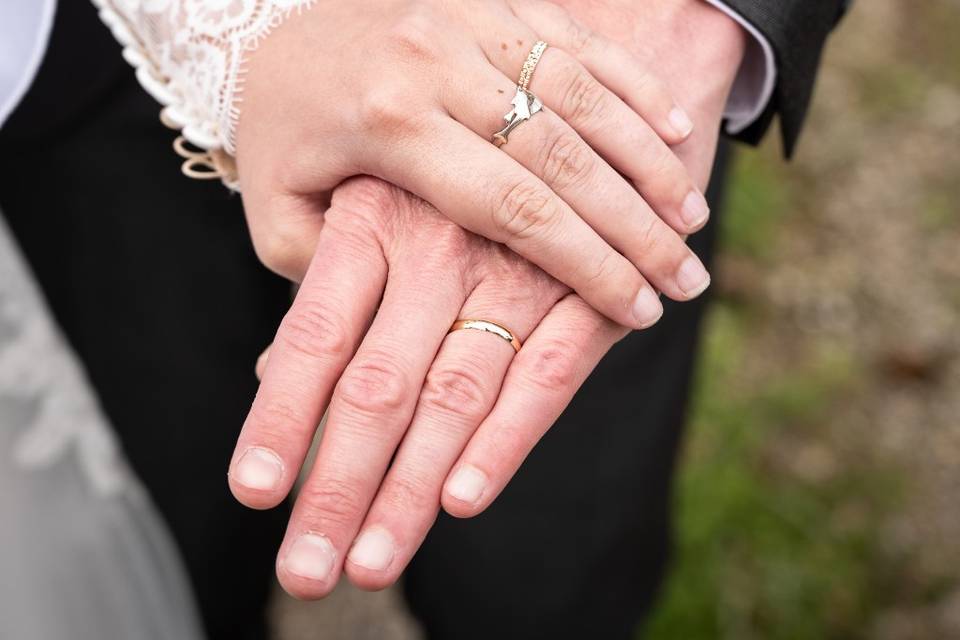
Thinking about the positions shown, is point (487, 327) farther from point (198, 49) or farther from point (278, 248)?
point (198, 49)

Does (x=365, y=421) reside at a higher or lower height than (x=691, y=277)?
lower

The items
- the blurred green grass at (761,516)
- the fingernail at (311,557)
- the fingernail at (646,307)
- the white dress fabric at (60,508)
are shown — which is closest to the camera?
the fingernail at (311,557)

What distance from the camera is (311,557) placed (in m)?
0.85

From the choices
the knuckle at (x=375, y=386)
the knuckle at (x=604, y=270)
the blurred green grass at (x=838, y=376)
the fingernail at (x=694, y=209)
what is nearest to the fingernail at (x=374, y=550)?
the knuckle at (x=375, y=386)

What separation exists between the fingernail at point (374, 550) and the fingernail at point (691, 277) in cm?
40

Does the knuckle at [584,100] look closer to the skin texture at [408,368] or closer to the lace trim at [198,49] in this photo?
the skin texture at [408,368]

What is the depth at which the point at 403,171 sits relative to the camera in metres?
0.94

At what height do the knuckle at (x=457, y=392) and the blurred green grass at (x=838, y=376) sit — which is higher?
the knuckle at (x=457, y=392)

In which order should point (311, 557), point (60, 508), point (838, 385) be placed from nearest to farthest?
point (311, 557) < point (60, 508) < point (838, 385)

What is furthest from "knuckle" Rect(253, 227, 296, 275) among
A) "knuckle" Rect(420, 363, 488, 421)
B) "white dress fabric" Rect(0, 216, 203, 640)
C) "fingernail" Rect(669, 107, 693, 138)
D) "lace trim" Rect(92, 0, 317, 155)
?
"white dress fabric" Rect(0, 216, 203, 640)

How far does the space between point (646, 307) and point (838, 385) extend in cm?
145

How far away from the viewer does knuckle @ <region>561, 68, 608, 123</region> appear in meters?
0.96

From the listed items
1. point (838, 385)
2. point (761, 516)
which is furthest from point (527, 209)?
point (838, 385)

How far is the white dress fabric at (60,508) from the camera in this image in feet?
4.66
